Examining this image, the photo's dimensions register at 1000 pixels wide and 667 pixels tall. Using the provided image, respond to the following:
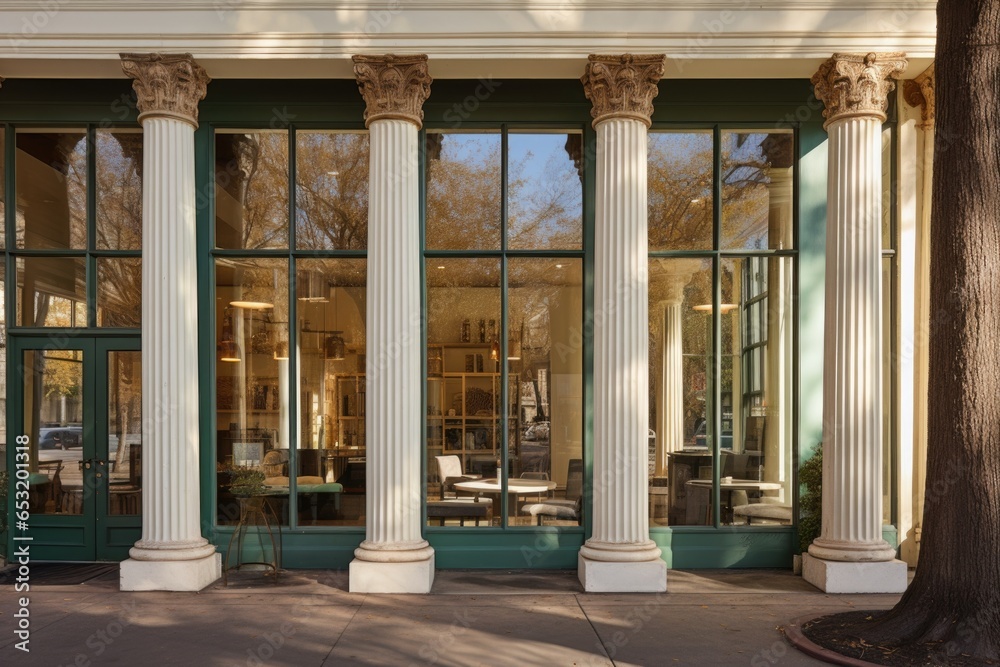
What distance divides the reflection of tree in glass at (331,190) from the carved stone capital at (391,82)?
1181 millimetres

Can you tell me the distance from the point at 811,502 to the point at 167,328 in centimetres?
781

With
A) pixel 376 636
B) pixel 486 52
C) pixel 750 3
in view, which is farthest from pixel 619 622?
pixel 750 3

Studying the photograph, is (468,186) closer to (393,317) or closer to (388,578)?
(393,317)

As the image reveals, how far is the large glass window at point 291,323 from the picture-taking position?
32.9ft

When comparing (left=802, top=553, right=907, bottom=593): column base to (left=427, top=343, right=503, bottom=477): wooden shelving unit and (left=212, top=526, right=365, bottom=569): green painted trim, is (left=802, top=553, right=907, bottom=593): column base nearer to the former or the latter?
(left=427, top=343, right=503, bottom=477): wooden shelving unit

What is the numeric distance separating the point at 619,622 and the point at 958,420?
3513mm

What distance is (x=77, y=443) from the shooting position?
10141 mm

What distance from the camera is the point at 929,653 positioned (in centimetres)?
628

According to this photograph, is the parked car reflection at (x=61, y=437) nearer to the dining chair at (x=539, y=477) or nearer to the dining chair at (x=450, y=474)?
the dining chair at (x=450, y=474)

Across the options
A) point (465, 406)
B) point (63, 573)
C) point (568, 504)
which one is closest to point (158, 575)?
point (63, 573)

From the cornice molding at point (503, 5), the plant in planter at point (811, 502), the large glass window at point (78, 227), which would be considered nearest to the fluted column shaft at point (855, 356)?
the plant in planter at point (811, 502)

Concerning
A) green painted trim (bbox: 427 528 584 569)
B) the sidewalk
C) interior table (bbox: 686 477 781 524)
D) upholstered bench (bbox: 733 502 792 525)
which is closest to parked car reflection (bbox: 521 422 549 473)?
green painted trim (bbox: 427 528 584 569)

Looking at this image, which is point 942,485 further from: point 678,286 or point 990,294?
point 678,286

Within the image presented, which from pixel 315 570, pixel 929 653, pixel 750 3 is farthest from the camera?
pixel 315 570
